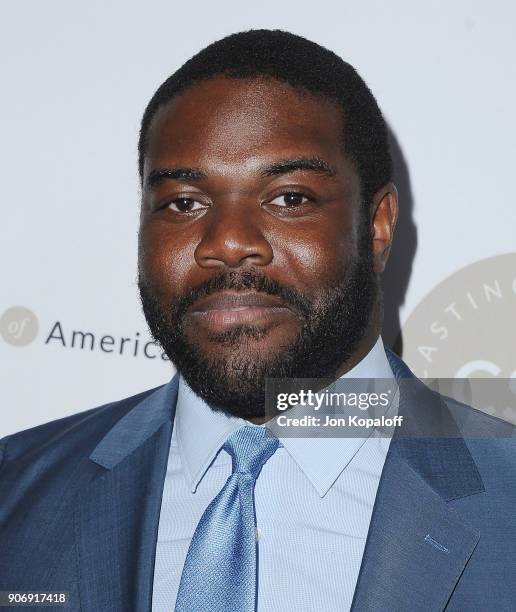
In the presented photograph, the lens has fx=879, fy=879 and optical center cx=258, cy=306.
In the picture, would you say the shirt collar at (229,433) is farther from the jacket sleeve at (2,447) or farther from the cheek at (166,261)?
the jacket sleeve at (2,447)

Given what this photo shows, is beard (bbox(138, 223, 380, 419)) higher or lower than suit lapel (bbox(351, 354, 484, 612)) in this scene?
higher

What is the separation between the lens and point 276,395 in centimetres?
153

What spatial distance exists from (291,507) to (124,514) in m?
0.29

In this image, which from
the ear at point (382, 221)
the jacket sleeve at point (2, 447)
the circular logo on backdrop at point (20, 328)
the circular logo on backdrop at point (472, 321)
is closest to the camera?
the ear at point (382, 221)

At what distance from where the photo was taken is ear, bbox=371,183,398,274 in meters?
1.72

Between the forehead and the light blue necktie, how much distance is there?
1.71 ft

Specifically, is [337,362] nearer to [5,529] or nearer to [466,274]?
[466,274]

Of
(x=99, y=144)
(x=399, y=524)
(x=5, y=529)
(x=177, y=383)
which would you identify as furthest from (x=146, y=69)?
(x=399, y=524)

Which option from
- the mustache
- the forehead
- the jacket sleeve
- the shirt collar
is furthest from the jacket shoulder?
the forehead

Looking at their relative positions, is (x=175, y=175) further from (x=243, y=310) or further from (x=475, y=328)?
(x=475, y=328)

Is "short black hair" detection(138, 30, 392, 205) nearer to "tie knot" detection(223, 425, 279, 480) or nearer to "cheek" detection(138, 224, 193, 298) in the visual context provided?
"cheek" detection(138, 224, 193, 298)

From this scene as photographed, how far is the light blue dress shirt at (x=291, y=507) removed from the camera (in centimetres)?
143

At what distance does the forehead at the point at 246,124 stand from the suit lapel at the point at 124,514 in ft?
1.70

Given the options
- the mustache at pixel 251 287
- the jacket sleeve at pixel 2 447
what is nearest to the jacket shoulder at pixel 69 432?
the jacket sleeve at pixel 2 447
